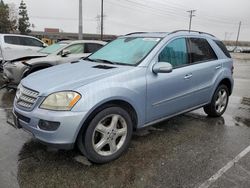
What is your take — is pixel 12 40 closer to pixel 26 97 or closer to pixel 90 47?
pixel 90 47

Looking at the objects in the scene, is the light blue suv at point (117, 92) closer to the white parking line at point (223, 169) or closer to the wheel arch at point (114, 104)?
the wheel arch at point (114, 104)

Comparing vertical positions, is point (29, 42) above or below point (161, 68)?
below

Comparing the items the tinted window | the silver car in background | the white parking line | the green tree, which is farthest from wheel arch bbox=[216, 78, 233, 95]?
the green tree

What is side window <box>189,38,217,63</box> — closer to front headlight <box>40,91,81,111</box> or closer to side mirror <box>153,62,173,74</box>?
side mirror <box>153,62,173,74</box>

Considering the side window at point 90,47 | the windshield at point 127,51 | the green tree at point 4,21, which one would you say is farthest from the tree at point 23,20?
the windshield at point 127,51

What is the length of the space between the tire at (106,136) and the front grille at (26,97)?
2.27ft

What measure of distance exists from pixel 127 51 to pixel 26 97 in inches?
67.8

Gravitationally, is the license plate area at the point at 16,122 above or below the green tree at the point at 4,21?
below

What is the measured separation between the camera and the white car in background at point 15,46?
33.5 feet

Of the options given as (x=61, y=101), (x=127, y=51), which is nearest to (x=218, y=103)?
(x=127, y=51)

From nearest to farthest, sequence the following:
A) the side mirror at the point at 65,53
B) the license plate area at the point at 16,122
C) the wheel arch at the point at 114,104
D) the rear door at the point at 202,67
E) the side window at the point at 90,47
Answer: the wheel arch at the point at 114,104 < the license plate area at the point at 16,122 < the rear door at the point at 202,67 < the side mirror at the point at 65,53 < the side window at the point at 90,47

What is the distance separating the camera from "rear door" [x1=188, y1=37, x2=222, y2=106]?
4340 millimetres

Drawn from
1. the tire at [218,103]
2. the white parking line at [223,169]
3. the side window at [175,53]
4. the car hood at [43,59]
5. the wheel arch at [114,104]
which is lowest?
the white parking line at [223,169]

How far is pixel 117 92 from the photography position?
314cm
